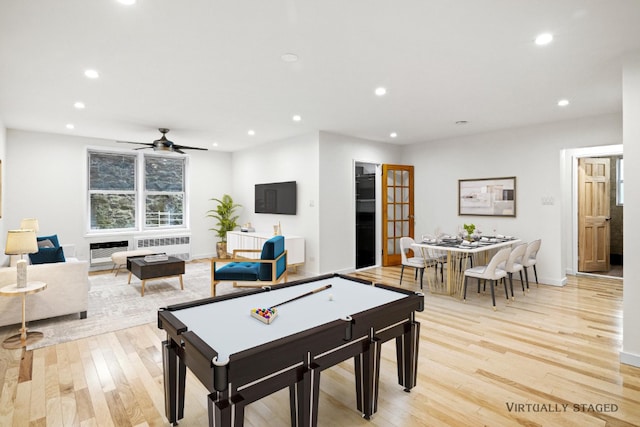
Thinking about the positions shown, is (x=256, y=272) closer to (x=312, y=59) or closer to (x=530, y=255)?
(x=312, y=59)

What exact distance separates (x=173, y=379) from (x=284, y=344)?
0.87 meters

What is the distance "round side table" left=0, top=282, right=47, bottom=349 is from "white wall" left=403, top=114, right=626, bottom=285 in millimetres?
6501

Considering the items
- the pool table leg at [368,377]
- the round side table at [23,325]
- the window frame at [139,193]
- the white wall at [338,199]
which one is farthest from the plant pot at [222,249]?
the pool table leg at [368,377]

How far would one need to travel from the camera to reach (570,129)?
17.7 ft

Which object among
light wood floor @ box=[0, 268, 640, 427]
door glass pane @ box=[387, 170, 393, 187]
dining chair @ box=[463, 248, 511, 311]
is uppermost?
door glass pane @ box=[387, 170, 393, 187]

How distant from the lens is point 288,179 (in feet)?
22.5

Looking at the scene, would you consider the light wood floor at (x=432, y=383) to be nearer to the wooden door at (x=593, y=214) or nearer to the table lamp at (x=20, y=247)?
the table lamp at (x=20, y=247)

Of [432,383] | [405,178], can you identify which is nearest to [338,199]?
[405,178]

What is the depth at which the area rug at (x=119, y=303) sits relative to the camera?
11.9ft

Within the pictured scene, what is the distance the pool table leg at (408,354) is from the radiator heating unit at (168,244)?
6457 mm

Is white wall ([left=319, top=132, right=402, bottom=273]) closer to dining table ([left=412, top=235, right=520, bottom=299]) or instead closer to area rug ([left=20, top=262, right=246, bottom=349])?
dining table ([left=412, top=235, right=520, bottom=299])

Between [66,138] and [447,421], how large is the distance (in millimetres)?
7703

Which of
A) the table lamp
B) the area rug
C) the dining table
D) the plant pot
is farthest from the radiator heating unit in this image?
the dining table

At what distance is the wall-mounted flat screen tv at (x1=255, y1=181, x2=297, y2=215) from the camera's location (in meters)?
6.67
